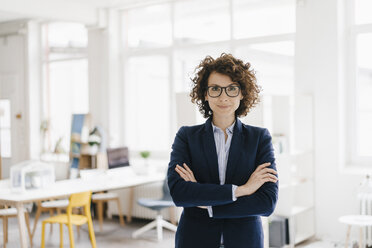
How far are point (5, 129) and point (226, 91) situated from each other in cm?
818

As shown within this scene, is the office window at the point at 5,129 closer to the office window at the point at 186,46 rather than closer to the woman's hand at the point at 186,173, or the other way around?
the office window at the point at 186,46

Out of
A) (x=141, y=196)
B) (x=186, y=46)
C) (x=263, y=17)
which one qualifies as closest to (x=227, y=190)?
(x=263, y=17)

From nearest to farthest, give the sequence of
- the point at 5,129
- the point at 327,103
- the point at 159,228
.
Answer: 1. the point at 327,103
2. the point at 159,228
3. the point at 5,129

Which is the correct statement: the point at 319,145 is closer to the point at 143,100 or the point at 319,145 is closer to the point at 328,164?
the point at 328,164

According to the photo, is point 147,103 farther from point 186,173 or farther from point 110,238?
point 186,173

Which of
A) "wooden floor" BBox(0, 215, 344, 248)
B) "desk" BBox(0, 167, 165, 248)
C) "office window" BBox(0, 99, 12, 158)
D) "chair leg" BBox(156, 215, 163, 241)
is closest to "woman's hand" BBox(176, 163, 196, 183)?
"desk" BBox(0, 167, 165, 248)

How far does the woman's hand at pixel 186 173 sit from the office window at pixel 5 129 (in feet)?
25.5

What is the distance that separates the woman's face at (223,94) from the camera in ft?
6.80

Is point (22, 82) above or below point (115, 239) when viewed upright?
above

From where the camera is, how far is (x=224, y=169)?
2121mm

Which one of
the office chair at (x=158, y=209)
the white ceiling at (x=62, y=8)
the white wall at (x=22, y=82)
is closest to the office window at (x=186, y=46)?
the white ceiling at (x=62, y=8)

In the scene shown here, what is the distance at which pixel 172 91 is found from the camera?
7.46 meters

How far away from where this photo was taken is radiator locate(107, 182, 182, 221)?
22.9 feet

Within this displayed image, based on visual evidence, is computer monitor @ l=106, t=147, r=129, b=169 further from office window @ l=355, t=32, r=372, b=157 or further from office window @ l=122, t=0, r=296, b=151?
office window @ l=355, t=32, r=372, b=157
